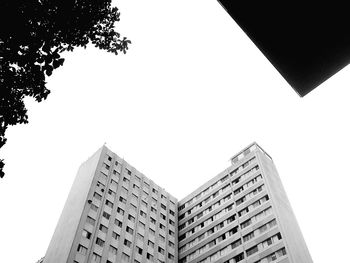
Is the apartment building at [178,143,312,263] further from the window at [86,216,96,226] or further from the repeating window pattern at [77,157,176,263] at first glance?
the window at [86,216,96,226]

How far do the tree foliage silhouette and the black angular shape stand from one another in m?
4.81

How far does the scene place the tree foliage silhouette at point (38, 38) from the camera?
19.1 ft

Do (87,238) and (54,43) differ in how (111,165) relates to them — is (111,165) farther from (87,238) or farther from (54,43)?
(54,43)

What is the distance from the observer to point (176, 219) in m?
54.7

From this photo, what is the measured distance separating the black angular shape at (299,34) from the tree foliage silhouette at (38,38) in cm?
481

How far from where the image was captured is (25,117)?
670 cm

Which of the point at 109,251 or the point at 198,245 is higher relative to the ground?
the point at 198,245

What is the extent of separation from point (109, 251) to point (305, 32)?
4152 centimetres

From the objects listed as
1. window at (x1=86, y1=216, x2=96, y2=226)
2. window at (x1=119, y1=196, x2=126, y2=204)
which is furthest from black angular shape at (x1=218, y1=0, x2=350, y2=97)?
window at (x1=119, y1=196, x2=126, y2=204)

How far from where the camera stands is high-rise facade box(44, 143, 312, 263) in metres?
37.8

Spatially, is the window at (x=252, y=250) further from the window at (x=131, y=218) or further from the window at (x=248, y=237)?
the window at (x=131, y=218)

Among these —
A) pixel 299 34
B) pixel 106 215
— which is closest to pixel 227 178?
pixel 106 215

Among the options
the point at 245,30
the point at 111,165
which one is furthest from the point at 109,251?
the point at 245,30

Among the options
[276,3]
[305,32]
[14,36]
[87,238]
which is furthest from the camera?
[87,238]
